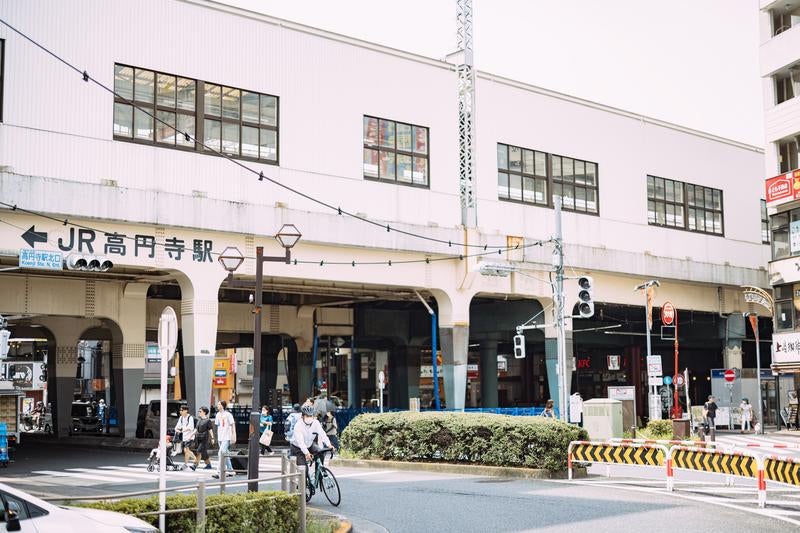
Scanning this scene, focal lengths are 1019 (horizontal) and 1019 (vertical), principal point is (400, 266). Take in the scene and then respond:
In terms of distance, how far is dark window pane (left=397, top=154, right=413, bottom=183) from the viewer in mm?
36713

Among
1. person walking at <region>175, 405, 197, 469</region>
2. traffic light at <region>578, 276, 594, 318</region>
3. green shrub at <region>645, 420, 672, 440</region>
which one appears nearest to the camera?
person walking at <region>175, 405, 197, 469</region>

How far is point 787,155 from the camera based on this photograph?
43688mm

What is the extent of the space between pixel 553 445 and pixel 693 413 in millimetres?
21847

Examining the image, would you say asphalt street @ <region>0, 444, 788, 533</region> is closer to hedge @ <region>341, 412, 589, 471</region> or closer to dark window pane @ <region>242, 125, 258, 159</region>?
hedge @ <region>341, 412, 589, 471</region>

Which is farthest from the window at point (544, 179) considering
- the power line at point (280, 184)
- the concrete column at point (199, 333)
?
the concrete column at point (199, 333)

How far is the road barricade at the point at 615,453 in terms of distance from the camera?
2242 cm

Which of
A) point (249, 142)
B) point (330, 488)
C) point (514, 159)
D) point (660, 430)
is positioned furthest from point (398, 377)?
point (330, 488)

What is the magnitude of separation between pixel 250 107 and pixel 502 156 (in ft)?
37.7

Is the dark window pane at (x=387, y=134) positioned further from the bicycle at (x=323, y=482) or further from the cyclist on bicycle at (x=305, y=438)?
the bicycle at (x=323, y=482)

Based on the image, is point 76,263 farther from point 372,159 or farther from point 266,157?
point 372,159

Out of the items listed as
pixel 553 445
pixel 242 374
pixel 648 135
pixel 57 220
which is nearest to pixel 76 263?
pixel 57 220

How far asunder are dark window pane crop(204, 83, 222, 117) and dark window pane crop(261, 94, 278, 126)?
1.56 metres

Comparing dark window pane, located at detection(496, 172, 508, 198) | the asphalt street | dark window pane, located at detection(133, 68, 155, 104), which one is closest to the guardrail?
the asphalt street

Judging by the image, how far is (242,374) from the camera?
93.6m
